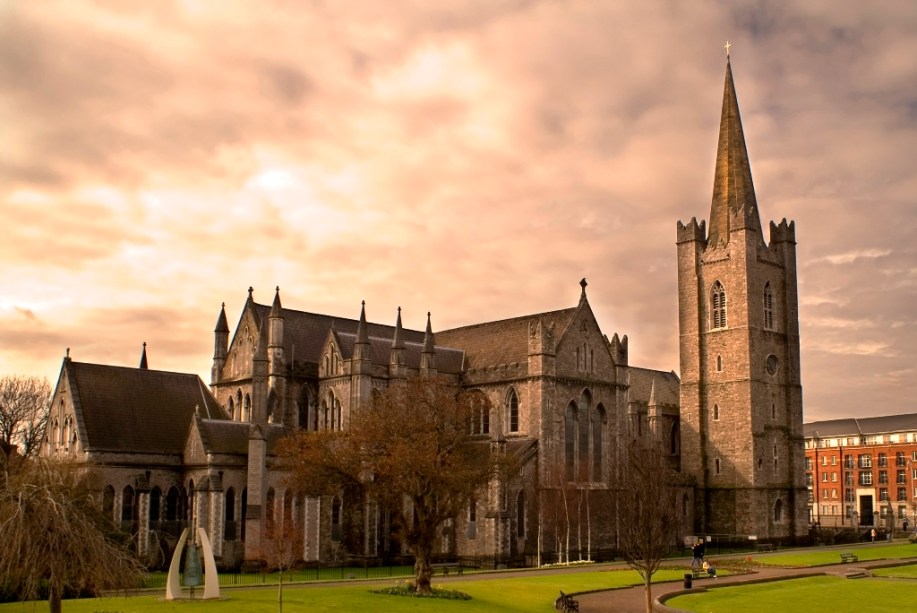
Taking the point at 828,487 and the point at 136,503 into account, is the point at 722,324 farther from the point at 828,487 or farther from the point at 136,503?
the point at 828,487

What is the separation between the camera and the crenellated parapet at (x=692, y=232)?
93.9m

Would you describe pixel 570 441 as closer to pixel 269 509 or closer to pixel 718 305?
pixel 269 509

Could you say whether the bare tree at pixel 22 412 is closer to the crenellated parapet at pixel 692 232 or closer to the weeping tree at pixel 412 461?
the weeping tree at pixel 412 461

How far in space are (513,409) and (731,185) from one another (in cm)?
3564

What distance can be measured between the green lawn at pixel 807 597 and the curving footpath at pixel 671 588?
1.07 meters

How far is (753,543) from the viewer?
8444 cm

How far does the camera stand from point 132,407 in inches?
2472

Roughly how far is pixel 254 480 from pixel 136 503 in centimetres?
746

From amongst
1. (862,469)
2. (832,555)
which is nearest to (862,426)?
(862,469)

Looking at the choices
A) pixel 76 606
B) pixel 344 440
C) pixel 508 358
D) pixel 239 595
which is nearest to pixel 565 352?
pixel 508 358

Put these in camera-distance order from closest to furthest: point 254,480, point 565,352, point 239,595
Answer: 1. point 239,595
2. point 254,480
3. point 565,352

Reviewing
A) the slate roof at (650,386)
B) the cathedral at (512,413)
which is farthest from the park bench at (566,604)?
the slate roof at (650,386)

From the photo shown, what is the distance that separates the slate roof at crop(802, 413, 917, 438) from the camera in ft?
467

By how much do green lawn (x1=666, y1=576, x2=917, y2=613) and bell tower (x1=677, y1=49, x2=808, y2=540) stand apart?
3366cm
